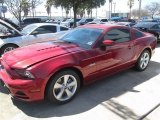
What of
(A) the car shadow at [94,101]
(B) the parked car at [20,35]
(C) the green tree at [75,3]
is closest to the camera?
(A) the car shadow at [94,101]

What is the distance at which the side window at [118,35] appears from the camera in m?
5.22

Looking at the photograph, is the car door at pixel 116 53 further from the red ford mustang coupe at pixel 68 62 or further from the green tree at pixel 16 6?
the green tree at pixel 16 6

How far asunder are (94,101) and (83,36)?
5.08 feet

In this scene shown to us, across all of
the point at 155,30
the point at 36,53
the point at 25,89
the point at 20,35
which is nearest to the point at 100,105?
the point at 25,89

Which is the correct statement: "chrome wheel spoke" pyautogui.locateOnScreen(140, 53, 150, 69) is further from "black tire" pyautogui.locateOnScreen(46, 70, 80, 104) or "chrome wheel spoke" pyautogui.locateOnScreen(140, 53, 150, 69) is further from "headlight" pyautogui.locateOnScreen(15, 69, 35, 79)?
"headlight" pyautogui.locateOnScreen(15, 69, 35, 79)

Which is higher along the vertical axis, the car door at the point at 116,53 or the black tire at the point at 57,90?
the car door at the point at 116,53

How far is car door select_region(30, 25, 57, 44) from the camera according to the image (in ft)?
27.5

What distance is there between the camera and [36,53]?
4.34 meters

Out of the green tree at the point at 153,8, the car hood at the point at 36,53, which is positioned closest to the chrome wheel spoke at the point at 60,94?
the car hood at the point at 36,53

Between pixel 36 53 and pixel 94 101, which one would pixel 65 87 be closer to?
pixel 94 101

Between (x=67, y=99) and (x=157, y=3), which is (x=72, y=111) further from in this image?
(x=157, y=3)

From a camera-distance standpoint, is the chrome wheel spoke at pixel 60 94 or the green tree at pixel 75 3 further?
the green tree at pixel 75 3

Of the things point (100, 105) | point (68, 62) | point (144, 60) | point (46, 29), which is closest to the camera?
point (68, 62)

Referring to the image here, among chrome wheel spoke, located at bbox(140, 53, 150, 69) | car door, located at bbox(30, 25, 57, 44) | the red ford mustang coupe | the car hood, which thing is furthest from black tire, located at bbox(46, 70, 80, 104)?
car door, located at bbox(30, 25, 57, 44)
